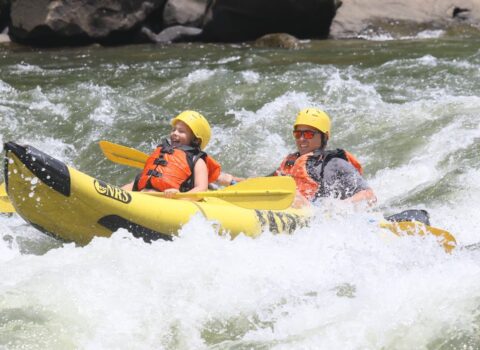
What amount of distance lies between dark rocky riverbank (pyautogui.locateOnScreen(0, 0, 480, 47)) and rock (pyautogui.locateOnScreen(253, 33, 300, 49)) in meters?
0.59

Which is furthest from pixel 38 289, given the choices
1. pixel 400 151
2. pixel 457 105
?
pixel 457 105

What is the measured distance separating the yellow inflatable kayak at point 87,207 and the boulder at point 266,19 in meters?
9.68

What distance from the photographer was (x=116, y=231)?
15.8 ft

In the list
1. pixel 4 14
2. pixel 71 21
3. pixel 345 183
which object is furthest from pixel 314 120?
pixel 4 14

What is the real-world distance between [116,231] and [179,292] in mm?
720

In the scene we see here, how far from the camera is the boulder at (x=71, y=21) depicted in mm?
14258

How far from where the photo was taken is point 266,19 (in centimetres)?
1460

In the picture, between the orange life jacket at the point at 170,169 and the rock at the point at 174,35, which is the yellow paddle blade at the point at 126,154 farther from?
the rock at the point at 174,35

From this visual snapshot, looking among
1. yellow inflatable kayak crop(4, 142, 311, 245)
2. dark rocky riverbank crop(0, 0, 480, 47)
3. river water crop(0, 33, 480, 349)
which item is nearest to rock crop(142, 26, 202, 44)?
dark rocky riverbank crop(0, 0, 480, 47)

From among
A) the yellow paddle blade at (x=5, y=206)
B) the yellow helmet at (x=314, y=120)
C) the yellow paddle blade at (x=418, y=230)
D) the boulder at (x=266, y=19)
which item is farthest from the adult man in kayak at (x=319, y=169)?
the boulder at (x=266, y=19)

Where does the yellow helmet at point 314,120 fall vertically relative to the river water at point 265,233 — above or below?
above

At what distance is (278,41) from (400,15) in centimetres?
281

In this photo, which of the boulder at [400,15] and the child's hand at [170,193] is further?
the boulder at [400,15]

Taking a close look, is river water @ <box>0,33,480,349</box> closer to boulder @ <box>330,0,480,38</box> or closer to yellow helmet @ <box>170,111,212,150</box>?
yellow helmet @ <box>170,111,212,150</box>
